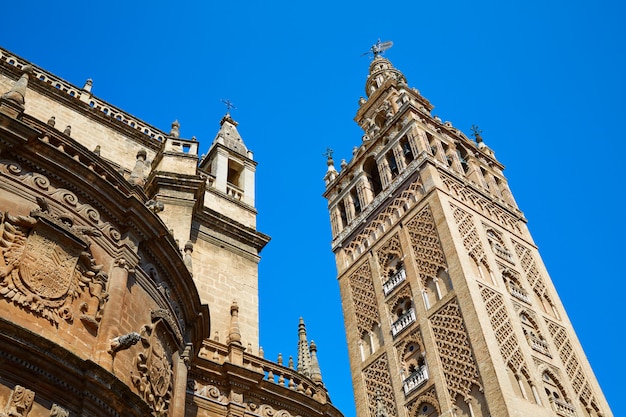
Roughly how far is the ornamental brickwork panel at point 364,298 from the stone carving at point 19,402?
69.8 ft

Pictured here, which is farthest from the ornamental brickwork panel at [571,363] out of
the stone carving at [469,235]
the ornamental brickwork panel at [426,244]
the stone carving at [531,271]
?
the ornamental brickwork panel at [426,244]

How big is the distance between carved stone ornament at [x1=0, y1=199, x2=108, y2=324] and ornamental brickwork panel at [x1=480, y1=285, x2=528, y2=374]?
53.6 feet

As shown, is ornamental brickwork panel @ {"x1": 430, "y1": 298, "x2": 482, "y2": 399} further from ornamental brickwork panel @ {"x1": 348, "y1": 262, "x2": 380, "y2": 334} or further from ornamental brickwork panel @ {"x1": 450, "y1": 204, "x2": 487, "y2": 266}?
ornamental brickwork panel @ {"x1": 348, "y1": 262, "x2": 380, "y2": 334}

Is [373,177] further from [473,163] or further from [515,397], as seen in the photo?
[515,397]


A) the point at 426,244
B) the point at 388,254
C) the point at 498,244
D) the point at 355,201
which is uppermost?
the point at 355,201

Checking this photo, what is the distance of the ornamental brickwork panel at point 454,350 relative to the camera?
21891mm

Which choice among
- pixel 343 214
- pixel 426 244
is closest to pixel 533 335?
pixel 426 244

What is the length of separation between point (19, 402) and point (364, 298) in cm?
2263

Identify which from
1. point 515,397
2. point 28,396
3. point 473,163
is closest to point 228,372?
point 28,396

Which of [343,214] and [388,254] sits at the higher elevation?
[343,214]

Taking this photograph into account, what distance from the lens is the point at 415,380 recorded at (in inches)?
944

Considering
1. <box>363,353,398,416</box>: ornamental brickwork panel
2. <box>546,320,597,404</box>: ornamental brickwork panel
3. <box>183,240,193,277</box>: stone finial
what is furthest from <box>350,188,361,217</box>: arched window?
<box>183,240,193,277</box>: stone finial

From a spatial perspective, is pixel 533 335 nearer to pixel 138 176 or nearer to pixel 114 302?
pixel 138 176

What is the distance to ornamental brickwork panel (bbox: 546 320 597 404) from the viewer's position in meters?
23.6
